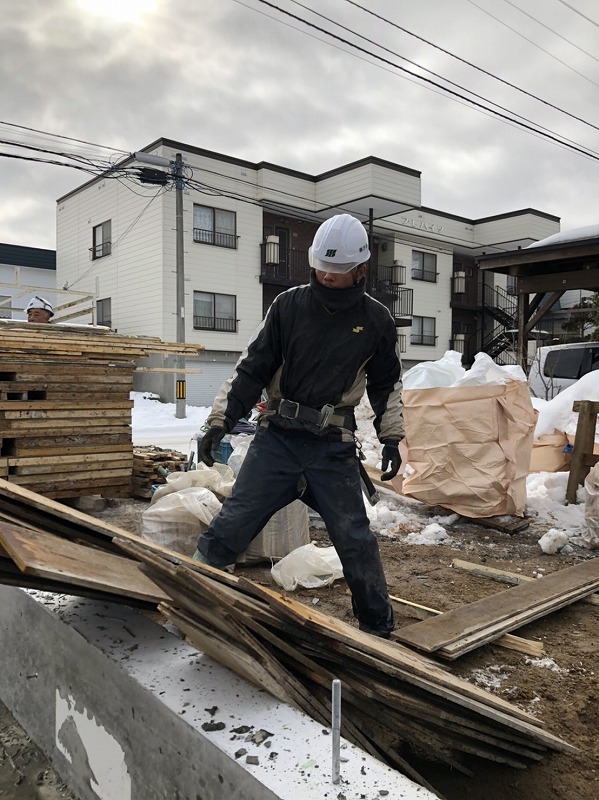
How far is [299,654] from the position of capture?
1.80 metres

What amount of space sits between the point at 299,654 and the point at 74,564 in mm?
690

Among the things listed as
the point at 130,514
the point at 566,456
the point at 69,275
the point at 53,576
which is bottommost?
the point at 130,514

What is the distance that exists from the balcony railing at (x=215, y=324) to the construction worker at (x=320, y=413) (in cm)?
1752

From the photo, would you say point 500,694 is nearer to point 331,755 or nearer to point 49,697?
point 331,755

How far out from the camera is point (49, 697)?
2.22 m

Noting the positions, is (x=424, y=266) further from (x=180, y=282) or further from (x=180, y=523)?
(x=180, y=523)

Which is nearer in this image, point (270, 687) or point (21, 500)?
point (270, 687)

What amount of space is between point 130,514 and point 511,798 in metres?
4.45

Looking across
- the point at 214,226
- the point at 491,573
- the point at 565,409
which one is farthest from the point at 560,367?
the point at 214,226

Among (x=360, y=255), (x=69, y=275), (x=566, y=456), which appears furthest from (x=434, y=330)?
(x=360, y=255)

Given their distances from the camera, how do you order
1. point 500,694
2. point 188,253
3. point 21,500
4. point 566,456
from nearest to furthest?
1. point 21,500
2. point 500,694
3. point 566,456
4. point 188,253

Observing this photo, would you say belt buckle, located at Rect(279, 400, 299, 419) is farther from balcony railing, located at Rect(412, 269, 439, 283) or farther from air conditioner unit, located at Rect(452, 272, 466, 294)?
air conditioner unit, located at Rect(452, 272, 466, 294)

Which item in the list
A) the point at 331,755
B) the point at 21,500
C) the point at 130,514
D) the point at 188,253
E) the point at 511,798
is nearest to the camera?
the point at 331,755

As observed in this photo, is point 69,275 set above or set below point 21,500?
above
